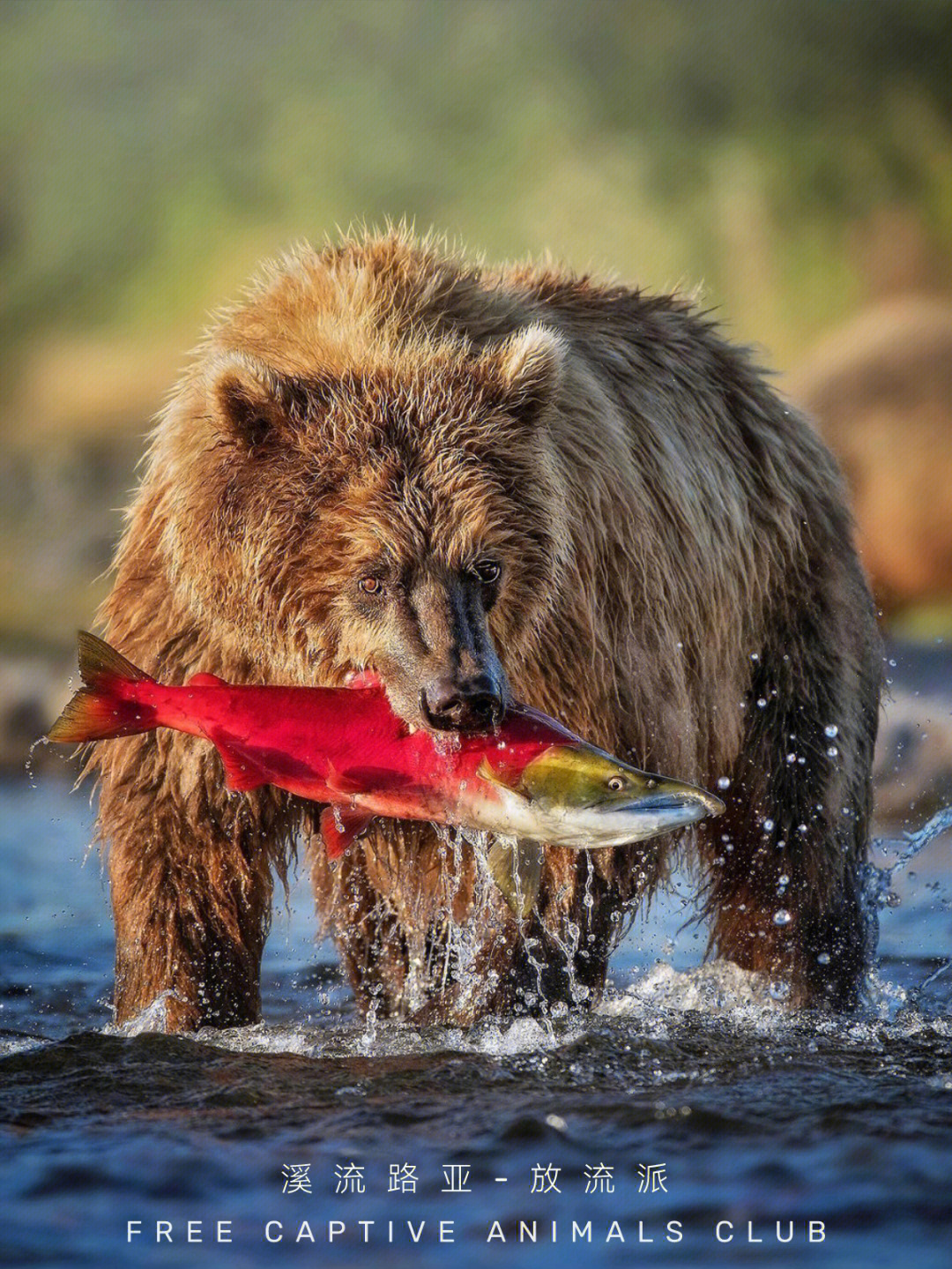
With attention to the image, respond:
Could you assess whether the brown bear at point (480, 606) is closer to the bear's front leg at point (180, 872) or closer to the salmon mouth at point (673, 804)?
the bear's front leg at point (180, 872)

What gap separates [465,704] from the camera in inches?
166

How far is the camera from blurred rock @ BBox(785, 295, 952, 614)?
42.9 feet

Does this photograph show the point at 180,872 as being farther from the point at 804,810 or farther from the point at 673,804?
the point at 804,810

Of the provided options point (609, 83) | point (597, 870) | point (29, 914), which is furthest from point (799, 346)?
point (597, 870)

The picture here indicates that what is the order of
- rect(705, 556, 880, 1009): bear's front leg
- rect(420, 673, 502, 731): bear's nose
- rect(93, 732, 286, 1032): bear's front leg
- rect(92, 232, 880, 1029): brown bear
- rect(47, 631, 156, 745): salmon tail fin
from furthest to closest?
rect(705, 556, 880, 1009): bear's front leg, rect(93, 732, 286, 1032): bear's front leg, rect(92, 232, 880, 1029): brown bear, rect(47, 631, 156, 745): salmon tail fin, rect(420, 673, 502, 731): bear's nose

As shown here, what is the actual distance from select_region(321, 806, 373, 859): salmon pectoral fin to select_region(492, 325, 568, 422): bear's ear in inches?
45.2

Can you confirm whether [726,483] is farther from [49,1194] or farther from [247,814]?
[49,1194]

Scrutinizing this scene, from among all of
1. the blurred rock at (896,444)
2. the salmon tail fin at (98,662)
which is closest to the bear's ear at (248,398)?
the salmon tail fin at (98,662)

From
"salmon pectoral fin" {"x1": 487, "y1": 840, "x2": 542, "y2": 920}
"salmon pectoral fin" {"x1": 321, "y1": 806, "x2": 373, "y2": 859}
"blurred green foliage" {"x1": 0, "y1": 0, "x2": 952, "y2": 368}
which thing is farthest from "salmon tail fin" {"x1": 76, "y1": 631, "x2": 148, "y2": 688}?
"blurred green foliage" {"x1": 0, "y1": 0, "x2": 952, "y2": 368}

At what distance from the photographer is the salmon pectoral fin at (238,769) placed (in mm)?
4465

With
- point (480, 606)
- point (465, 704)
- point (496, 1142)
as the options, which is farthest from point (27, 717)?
point (496, 1142)

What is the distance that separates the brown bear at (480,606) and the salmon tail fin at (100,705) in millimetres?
512

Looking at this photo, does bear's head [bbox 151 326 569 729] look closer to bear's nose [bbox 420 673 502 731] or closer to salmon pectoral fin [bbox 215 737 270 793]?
bear's nose [bbox 420 673 502 731]

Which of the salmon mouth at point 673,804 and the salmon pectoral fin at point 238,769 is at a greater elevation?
the salmon pectoral fin at point 238,769
